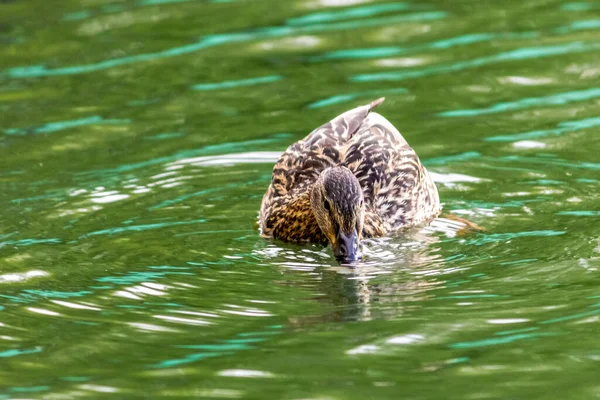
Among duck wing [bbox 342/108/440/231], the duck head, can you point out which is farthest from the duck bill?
duck wing [bbox 342/108/440/231]

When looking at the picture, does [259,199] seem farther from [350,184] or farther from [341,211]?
[341,211]

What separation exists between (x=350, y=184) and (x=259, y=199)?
1.76 metres

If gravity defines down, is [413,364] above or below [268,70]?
below

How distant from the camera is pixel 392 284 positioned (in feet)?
27.2

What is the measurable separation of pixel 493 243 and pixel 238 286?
1.96 m

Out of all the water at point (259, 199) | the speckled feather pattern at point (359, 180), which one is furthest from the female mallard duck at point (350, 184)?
the water at point (259, 199)

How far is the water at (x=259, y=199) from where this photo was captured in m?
6.73

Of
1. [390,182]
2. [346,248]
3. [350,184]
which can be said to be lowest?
[346,248]

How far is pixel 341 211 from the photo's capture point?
30.0 feet

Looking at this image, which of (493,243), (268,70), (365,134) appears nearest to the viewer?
(493,243)

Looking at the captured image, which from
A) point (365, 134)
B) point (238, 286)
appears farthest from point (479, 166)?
point (238, 286)

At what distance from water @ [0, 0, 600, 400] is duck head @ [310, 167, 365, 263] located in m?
0.21

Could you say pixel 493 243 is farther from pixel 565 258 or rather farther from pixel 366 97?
pixel 366 97

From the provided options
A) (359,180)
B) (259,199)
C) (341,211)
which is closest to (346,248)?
(341,211)
